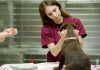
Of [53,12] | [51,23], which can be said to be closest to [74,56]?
[53,12]

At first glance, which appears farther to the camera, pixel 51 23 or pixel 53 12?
pixel 51 23

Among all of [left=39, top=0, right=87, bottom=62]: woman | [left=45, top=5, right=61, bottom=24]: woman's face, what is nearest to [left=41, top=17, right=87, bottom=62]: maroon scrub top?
[left=39, top=0, right=87, bottom=62]: woman

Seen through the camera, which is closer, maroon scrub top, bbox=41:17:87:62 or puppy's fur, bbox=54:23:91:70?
puppy's fur, bbox=54:23:91:70

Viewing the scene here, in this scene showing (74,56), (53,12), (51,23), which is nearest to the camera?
(74,56)

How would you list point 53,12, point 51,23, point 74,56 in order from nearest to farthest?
point 74,56
point 53,12
point 51,23

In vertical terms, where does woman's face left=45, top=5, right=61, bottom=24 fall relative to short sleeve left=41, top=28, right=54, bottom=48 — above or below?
above

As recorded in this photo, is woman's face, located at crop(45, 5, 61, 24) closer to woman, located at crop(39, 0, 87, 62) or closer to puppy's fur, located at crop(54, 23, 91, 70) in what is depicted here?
woman, located at crop(39, 0, 87, 62)

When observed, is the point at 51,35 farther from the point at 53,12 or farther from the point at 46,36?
the point at 53,12

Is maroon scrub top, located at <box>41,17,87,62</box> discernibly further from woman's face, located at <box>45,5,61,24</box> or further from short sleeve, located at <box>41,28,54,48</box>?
woman's face, located at <box>45,5,61,24</box>

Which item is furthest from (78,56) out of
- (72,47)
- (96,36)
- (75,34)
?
(96,36)

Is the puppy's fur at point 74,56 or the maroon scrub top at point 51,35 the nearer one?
the puppy's fur at point 74,56

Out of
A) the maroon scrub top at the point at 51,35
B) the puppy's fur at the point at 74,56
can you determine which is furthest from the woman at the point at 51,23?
the puppy's fur at the point at 74,56

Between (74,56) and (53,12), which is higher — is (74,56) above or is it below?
below

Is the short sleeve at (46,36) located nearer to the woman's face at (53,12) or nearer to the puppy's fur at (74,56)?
the woman's face at (53,12)
